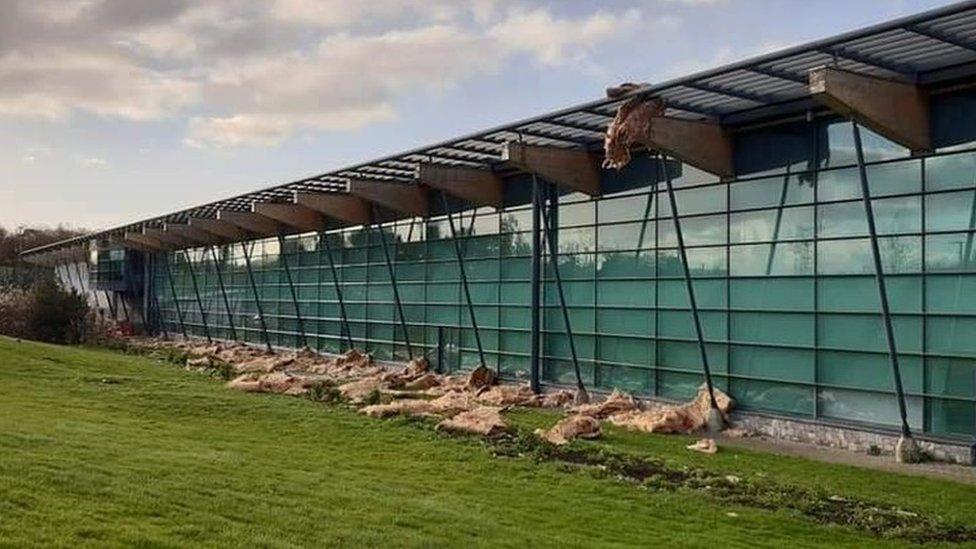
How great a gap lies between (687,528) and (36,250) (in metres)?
85.7

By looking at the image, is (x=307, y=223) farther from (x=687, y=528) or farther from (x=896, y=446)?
(x=687, y=528)

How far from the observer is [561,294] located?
28.8 metres

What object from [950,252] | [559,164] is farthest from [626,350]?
[950,252]

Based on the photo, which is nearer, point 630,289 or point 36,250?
point 630,289

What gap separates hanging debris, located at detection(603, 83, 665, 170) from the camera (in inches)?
872

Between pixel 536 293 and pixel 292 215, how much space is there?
1765cm

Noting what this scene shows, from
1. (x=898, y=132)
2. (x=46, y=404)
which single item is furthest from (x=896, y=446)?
(x=46, y=404)

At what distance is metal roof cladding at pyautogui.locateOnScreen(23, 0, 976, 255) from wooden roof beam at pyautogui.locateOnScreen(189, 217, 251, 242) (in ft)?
70.9

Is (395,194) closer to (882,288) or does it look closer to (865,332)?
(865,332)

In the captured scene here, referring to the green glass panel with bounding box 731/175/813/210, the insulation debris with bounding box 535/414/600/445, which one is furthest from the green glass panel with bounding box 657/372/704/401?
the insulation debris with bounding box 535/414/600/445

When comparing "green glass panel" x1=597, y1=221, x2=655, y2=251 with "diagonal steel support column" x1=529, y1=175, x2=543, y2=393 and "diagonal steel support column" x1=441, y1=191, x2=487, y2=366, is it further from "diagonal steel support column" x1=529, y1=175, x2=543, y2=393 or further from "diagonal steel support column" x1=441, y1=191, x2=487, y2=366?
"diagonal steel support column" x1=441, y1=191, x2=487, y2=366

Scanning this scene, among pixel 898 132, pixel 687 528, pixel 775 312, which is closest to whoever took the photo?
pixel 687 528

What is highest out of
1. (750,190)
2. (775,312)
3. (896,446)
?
(750,190)

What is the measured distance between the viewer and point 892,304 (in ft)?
68.7
